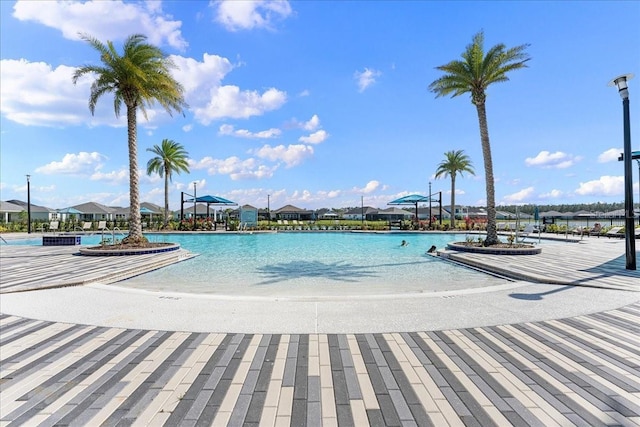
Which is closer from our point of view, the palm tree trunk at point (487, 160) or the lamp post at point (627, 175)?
the lamp post at point (627, 175)

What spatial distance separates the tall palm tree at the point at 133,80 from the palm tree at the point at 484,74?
12.2 m

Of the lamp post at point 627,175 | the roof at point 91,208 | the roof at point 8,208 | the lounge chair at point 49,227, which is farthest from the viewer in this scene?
the roof at point 91,208

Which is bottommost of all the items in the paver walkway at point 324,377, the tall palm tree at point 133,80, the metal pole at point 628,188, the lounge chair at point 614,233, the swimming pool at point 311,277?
the swimming pool at point 311,277

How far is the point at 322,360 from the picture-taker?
346cm

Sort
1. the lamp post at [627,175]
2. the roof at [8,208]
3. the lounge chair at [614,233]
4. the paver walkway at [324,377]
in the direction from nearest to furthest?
the paver walkway at [324,377], the lamp post at [627,175], the lounge chair at [614,233], the roof at [8,208]

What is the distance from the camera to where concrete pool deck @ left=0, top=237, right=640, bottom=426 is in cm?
257

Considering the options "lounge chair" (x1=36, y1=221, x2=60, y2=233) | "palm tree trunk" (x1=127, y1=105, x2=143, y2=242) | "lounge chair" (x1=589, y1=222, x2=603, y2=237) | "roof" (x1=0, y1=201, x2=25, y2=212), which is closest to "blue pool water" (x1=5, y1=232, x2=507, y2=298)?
"palm tree trunk" (x1=127, y1=105, x2=143, y2=242)

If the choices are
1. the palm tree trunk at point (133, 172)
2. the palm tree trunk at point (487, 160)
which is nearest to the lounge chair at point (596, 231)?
the palm tree trunk at point (487, 160)

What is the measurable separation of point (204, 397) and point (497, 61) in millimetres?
16110

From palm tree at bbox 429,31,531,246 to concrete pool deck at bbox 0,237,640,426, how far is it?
9216 mm

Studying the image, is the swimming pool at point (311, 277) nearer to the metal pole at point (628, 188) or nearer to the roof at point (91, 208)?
the metal pole at point (628, 188)

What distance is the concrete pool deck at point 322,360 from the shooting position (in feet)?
8.45

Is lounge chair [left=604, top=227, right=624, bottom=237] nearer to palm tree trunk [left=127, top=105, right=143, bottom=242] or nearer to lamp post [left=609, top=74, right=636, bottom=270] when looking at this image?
lamp post [left=609, top=74, right=636, bottom=270]

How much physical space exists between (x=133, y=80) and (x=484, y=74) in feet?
47.8
